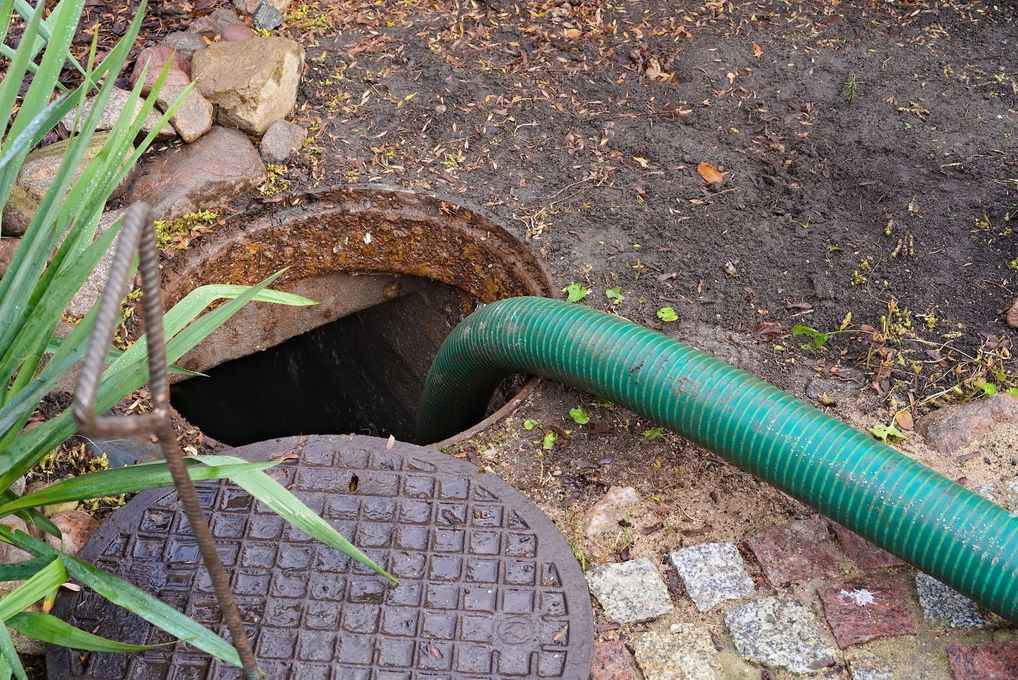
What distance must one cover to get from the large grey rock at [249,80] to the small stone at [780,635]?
8.59ft

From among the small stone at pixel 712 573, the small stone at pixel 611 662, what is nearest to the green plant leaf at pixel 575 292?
the small stone at pixel 712 573

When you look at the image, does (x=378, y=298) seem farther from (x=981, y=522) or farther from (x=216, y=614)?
(x=981, y=522)

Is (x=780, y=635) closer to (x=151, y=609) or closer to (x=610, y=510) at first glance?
(x=610, y=510)

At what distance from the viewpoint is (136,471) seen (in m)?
1.81

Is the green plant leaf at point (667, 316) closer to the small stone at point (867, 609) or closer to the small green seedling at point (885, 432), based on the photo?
the small green seedling at point (885, 432)

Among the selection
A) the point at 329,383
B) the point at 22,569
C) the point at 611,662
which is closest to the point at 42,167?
the point at 22,569

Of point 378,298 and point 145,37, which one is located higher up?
point 145,37

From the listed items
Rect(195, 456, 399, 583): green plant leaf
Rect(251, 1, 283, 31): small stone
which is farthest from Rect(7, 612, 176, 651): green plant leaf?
Rect(251, 1, 283, 31): small stone

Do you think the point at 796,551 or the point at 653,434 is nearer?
the point at 796,551

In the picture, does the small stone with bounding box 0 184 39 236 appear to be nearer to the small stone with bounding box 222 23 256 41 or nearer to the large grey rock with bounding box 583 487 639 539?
the small stone with bounding box 222 23 256 41

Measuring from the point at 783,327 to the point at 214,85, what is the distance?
240 cm

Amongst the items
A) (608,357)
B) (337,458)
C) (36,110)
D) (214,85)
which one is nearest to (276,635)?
(337,458)

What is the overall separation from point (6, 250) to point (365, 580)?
1856mm

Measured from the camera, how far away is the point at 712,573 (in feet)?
8.01
